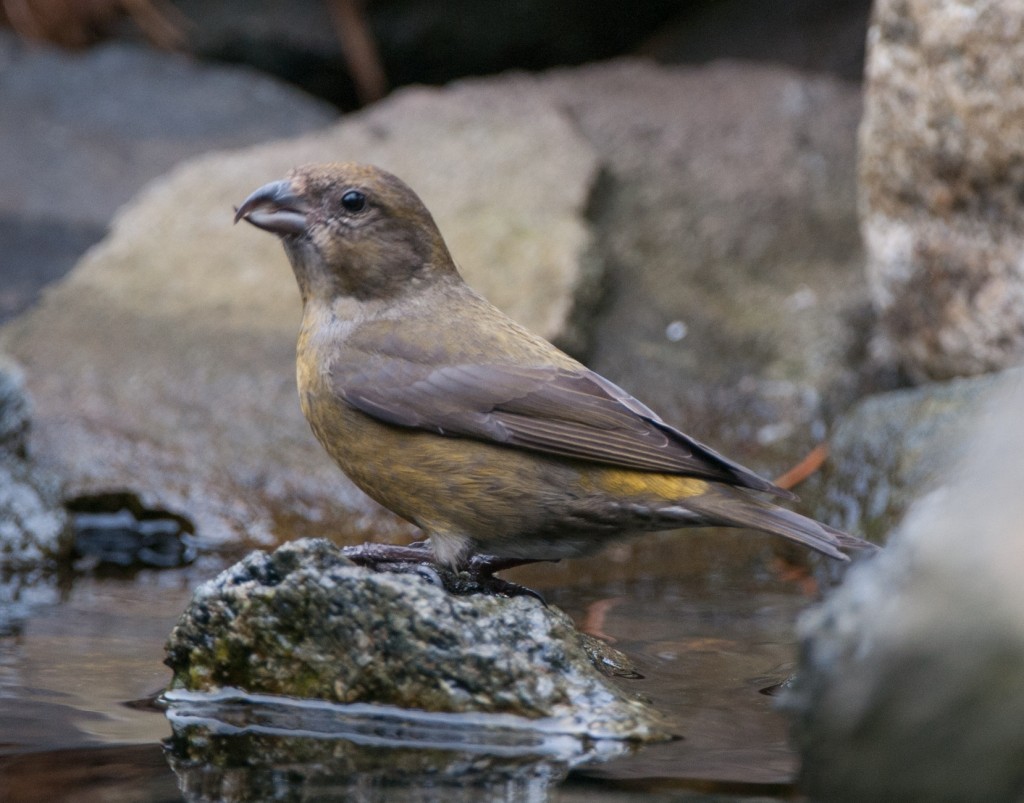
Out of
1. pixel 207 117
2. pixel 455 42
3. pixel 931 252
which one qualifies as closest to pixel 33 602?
pixel 931 252

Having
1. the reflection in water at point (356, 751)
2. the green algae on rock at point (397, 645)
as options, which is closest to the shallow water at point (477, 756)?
the reflection in water at point (356, 751)

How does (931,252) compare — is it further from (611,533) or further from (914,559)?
(914,559)

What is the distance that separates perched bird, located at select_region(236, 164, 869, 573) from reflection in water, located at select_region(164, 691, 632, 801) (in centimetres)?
73

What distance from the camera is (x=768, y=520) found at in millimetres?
3791

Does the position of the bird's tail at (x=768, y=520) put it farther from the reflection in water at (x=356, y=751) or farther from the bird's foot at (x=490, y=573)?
the reflection in water at (x=356, y=751)

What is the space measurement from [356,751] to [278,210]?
1.87m

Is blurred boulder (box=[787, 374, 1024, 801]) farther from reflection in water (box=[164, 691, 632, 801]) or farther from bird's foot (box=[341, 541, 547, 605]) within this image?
bird's foot (box=[341, 541, 547, 605])

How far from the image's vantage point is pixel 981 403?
5.59 metres

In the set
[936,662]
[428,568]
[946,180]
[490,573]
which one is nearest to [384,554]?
[428,568]

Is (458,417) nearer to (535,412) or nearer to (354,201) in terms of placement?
(535,412)

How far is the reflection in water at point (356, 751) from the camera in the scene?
307 cm

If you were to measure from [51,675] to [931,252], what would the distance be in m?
4.13

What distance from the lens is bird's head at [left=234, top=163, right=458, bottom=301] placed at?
14.7ft

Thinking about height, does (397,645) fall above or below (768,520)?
below
